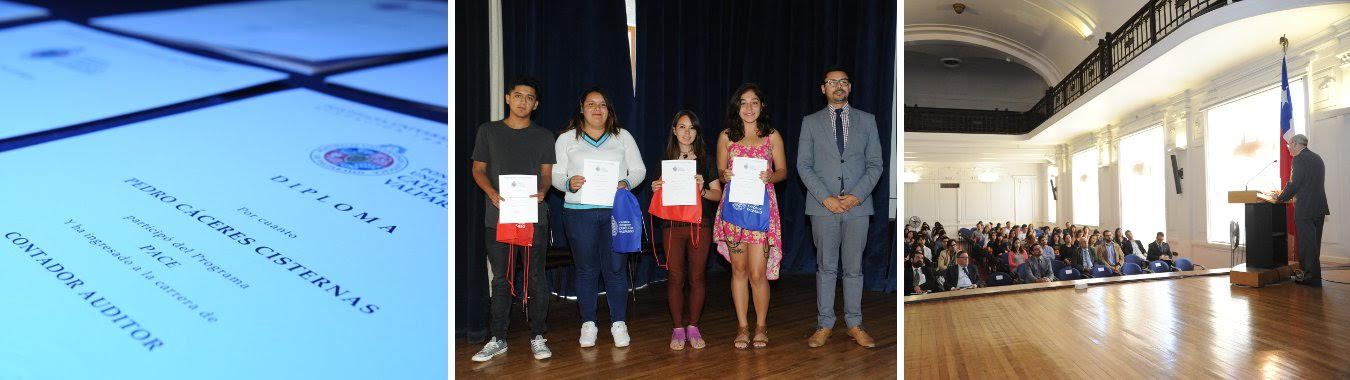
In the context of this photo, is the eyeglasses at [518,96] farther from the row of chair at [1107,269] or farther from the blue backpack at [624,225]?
the row of chair at [1107,269]

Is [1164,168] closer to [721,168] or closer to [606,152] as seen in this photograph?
[721,168]

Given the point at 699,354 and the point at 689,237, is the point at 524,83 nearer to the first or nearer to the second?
the point at 689,237

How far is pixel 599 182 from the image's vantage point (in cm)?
197

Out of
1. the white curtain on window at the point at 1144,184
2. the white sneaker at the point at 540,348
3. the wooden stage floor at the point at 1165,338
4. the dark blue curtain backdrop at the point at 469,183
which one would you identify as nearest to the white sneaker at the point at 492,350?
the white sneaker at the point at 540,348

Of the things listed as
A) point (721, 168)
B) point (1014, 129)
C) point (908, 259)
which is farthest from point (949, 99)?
point (721, 168)

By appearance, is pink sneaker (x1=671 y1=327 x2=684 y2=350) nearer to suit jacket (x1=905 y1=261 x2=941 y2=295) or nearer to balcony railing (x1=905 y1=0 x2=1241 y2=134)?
suit jacket (x1=905 y1=261 x2=941 y2=295)

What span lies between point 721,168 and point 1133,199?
3.96ft

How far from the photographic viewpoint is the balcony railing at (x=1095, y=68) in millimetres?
1486

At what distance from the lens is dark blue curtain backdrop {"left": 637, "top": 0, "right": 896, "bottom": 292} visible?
355 cm

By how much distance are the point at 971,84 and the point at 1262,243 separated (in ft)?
2.66

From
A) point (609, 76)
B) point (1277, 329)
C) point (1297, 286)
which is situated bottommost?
→ point (1277, 329)

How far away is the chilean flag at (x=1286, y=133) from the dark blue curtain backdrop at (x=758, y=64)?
1976 mm

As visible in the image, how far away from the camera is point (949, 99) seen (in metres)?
1.99

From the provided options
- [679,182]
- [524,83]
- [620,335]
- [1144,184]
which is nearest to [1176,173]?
[1144,184]
